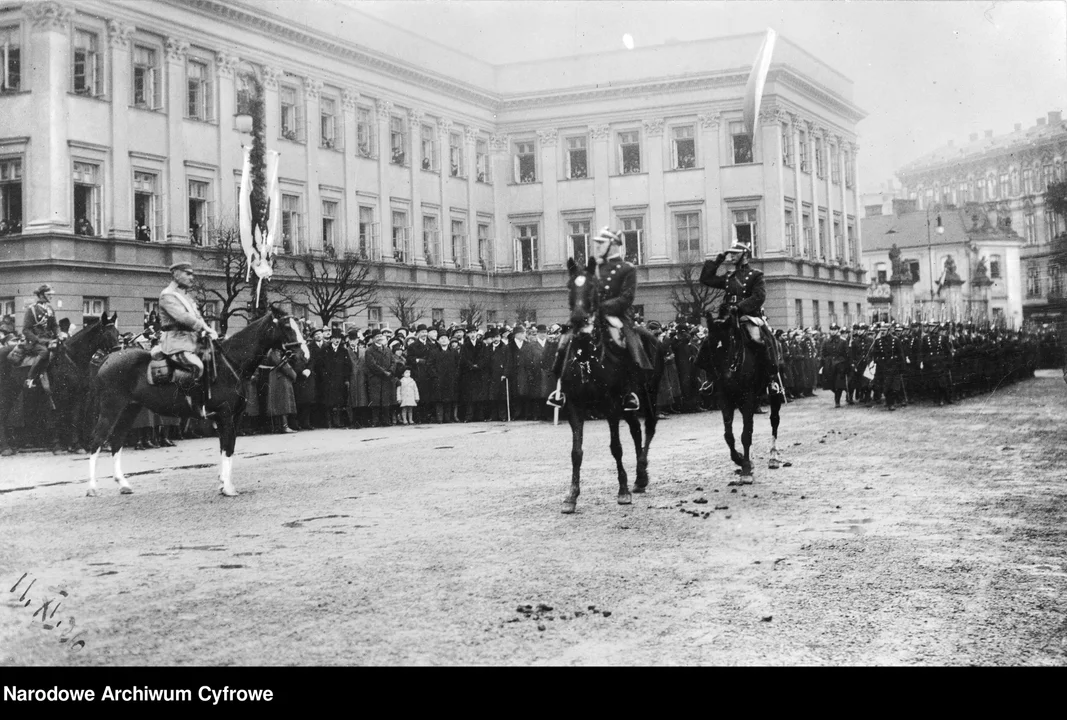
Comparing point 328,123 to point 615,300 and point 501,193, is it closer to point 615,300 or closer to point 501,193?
point 501,193

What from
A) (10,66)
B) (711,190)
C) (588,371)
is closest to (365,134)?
(711,190)

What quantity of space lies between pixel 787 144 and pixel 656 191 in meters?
8.15

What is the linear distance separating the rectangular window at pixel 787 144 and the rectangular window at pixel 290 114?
14187 millimetres

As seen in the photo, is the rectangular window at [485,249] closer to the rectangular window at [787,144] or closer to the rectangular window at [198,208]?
the rectangular window at [787,144]

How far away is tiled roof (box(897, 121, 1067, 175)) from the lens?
905 centimetres

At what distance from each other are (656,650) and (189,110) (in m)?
→ 30.0

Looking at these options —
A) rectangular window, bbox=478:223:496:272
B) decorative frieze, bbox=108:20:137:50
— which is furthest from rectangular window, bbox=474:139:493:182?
decorative frieze, bbox=108:20:137:50

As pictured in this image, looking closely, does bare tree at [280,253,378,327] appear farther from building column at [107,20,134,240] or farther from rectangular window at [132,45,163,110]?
rectangular window at [132,45,163,110]

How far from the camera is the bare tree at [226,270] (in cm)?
2666

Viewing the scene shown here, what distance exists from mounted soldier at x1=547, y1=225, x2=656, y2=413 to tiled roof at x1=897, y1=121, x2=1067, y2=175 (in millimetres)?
3424

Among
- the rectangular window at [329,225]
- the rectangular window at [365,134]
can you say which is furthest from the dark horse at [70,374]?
the rectangular window at [329,225]
